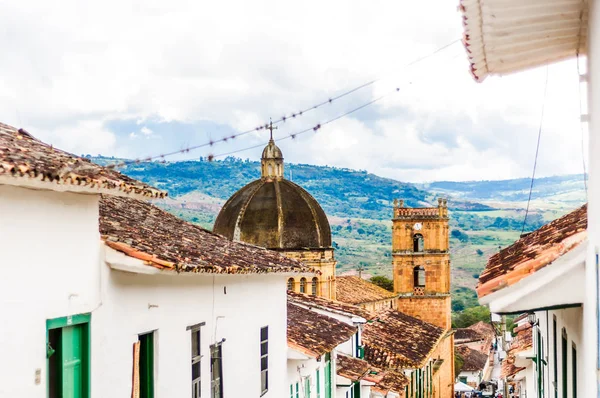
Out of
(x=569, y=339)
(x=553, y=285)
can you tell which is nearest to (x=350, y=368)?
(x=569, y=339)

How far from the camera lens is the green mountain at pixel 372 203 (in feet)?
436

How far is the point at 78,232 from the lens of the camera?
309 inches

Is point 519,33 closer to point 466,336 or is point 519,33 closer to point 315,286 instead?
point 315,286

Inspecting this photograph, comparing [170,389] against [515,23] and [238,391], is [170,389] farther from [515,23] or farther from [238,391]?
[515,23]

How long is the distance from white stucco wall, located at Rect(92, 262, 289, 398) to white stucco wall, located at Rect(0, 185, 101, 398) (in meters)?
0.64

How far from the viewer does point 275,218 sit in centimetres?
5059

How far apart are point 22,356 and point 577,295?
3950mm

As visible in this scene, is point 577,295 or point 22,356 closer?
point 577,295

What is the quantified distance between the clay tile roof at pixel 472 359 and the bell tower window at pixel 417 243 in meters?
15.8

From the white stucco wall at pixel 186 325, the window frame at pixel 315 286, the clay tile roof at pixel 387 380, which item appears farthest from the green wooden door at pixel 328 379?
the window frame at pixel 315 286

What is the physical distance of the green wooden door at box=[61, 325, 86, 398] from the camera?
7.69 m

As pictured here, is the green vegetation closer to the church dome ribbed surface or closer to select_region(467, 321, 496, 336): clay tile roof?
select_region(467, 321, 496, 336): clay tile roof

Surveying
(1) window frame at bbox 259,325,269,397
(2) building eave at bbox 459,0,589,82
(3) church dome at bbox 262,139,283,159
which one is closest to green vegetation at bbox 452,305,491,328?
(3) church dome at bbox 262,139,283,159

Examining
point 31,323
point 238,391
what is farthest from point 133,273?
point 238,391
